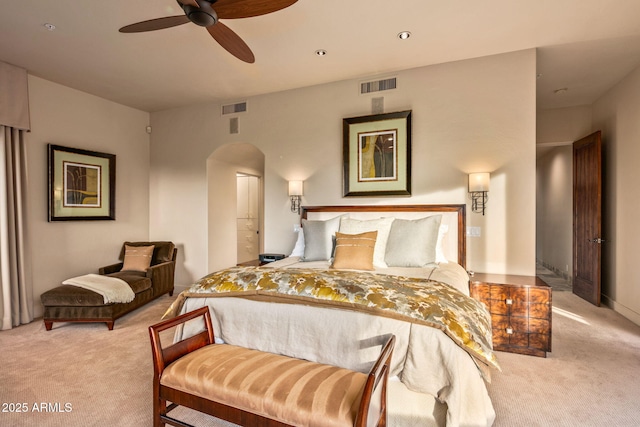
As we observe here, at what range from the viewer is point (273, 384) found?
159 cm

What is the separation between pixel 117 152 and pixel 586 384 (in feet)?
20.5

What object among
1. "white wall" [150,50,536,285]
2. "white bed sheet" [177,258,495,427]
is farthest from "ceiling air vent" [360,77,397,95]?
"white bed sheet" [177,258,495,427]

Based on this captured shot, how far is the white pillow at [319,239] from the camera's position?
3570 millimetres

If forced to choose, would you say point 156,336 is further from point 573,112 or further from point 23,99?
point 573,112

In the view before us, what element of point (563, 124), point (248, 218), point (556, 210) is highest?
point (563, 124)

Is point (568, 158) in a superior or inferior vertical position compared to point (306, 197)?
superior

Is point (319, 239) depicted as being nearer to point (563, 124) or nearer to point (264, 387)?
point (264, 387)

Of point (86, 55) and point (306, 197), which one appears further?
point (306, 197)

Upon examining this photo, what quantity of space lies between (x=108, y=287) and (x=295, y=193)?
246cm

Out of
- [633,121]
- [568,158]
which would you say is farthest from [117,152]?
[568,158]

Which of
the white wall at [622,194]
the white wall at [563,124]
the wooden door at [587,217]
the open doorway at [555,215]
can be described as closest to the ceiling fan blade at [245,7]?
the white wall at [622,194]

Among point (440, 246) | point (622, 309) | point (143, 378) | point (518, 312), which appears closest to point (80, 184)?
point (143, 378)

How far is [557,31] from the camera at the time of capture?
311 centimetres

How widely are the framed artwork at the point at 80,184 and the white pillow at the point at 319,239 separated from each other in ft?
10.8
